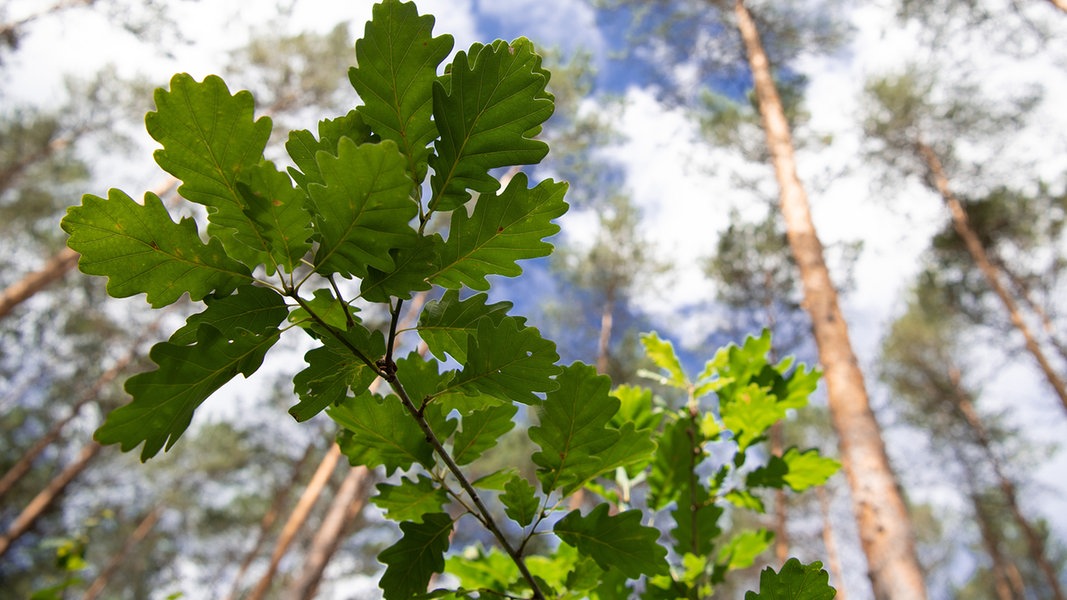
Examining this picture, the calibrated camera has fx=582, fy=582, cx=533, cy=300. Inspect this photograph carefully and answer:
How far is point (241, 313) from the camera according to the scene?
619mm

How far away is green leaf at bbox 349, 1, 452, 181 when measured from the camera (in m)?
0.64

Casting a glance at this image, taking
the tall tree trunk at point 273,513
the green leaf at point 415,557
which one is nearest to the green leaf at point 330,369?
the green leaf at point 415,557

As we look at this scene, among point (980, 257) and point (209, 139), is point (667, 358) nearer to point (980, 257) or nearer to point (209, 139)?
point (209, 139)

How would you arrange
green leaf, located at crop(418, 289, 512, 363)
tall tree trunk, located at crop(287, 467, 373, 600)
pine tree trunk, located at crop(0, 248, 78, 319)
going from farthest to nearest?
tall tree trunk, located at crop(287, 467, 373, 600) < pine tree trunk, located at crop(0, 248, 78, 319) < green leaf, located at crop(418, 289, 512, 363)

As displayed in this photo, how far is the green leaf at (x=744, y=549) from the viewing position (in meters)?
1.35

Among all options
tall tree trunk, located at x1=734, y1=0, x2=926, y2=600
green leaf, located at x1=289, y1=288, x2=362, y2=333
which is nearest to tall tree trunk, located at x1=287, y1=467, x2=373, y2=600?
tall tree trunk, located at x1=734, y1=0, x2=926, y2=600

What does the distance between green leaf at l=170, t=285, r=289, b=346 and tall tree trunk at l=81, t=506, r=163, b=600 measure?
71.4 feet

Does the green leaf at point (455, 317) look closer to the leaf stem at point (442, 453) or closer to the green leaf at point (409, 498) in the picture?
the leaf stem at point (442, 453)

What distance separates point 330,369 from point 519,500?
36 centimetres

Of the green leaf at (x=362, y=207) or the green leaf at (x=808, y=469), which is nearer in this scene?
the green leaf at (x=362, y=207)

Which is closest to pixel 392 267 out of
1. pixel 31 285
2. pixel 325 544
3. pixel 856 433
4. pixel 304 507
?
pixel 856 433

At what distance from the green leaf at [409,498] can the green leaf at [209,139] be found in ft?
1.39

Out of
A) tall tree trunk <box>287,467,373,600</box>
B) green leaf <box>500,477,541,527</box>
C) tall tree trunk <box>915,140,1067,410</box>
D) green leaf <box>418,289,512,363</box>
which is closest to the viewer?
green leaf <box>418,289,512,363</box>

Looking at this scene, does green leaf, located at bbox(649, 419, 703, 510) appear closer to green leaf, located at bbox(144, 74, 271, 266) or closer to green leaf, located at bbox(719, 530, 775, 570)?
green leaf, located at bbox(719, 530, 775, 570)
